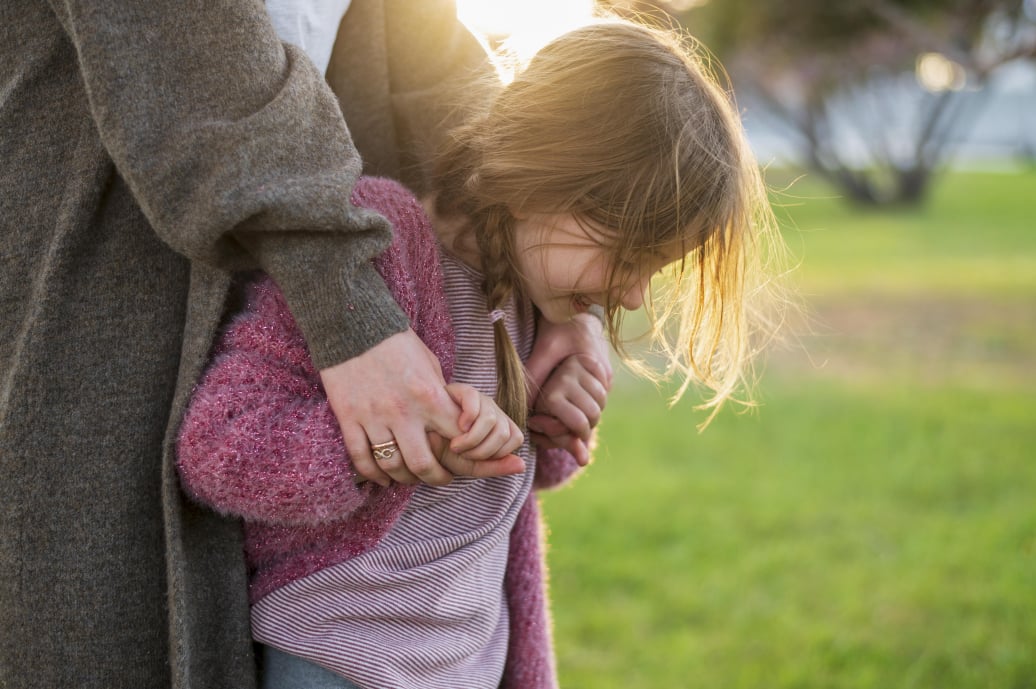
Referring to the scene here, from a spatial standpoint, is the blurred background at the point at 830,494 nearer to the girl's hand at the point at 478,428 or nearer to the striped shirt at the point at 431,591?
the striped shirt at the point at 431,591

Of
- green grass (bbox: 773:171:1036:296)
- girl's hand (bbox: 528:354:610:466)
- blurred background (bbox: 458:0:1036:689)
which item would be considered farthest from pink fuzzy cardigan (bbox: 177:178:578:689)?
green grass (bbox: 773:171:1036:296)

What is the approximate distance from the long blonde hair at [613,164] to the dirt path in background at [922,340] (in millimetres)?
5313

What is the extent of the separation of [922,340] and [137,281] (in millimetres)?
8086

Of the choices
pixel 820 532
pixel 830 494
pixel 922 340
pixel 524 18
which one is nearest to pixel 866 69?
pixel 922 340

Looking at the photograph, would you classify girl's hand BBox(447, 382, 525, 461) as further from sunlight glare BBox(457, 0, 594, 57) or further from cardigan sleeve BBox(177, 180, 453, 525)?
sunlight glare BBox(457, 0, 594, 57)

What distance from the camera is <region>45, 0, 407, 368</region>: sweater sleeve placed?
1100 mm

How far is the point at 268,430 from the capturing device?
117 centimetres

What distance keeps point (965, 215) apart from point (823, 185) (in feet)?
30.9

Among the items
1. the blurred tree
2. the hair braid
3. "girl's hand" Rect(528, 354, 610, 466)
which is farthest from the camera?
the blurred tree

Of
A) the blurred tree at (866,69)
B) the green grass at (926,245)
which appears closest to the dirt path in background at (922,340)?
the green grass at (926,245)

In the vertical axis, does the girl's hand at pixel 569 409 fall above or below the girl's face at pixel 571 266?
below

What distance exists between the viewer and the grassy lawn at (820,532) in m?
3.54

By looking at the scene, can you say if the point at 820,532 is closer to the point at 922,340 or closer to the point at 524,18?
the point at 524,18

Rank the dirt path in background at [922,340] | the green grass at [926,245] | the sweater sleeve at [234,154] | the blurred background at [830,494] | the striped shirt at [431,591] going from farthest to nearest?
the green grass at [926,245] → the dirt path in background at [922,340] → the blurred background at [830,494] → the striped shirt at [431,591] → the sweater sleeve at [234,154]
